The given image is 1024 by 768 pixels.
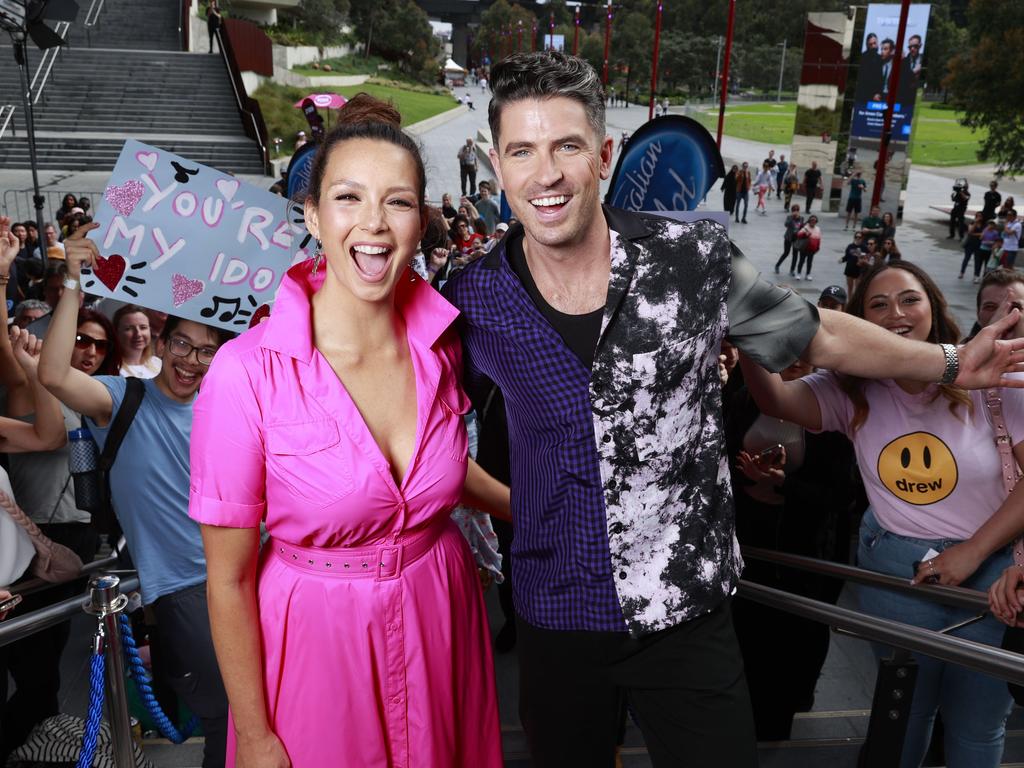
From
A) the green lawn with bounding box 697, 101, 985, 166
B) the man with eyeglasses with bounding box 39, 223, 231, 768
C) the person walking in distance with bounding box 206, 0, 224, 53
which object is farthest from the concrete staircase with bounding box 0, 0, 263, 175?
the green lawn with bounding box 697, 101, 985, 166

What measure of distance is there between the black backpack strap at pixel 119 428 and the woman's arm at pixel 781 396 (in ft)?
6.21

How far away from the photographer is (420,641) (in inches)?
79.7

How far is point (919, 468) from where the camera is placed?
2.69 meters

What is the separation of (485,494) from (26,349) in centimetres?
249

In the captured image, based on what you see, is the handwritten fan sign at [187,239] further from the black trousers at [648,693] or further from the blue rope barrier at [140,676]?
the black trousers at [648,693]

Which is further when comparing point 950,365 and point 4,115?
point 4,115

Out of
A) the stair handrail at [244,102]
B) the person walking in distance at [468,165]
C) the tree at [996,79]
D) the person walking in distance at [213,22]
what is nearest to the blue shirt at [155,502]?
the stair handrail at [244,102]

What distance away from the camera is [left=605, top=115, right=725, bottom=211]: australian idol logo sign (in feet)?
17.8

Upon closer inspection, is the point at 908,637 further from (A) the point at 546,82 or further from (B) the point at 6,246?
(B) the point at 6,246

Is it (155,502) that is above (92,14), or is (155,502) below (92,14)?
below

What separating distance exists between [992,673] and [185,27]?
33.6 metres

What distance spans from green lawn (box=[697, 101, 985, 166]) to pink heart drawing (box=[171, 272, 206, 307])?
4644cm

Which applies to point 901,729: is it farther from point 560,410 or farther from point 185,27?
point 185,27

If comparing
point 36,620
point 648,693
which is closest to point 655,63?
point 36,620
